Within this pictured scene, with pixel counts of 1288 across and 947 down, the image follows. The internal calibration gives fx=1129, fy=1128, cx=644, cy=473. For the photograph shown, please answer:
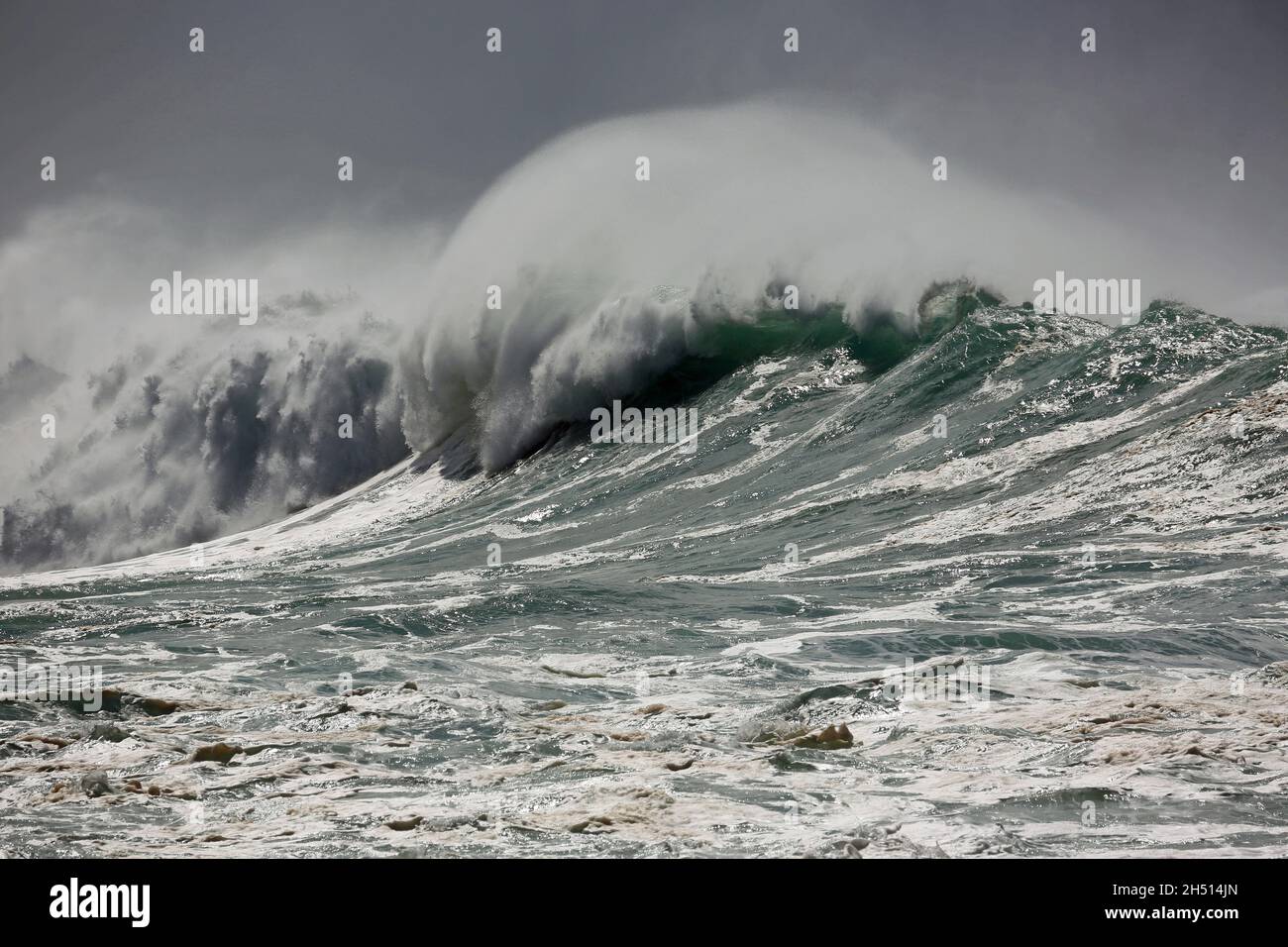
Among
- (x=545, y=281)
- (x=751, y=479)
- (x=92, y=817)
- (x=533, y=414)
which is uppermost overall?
(x=545, y=281)

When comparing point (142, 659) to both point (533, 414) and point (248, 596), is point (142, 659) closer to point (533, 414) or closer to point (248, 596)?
point (248, 596)

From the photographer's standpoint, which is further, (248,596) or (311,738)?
(248,596)

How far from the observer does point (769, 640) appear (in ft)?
32.0

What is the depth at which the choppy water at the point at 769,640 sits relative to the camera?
186 inches

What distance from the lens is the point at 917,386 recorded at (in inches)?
803

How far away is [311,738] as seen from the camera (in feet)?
20.5

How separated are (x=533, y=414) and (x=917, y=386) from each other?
841 cm

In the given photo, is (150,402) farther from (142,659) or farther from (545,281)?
(142,659)

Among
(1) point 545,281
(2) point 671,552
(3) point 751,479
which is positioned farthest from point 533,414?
(2) point 671,552

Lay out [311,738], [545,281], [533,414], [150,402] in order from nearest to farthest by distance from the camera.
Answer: [311,738], [533,414], [545,281], [150,402]

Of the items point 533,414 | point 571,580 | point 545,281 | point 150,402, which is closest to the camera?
point 571,580

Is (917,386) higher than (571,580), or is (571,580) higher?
(917,386)

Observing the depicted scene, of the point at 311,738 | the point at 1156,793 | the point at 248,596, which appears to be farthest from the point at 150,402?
the point at 1156,793

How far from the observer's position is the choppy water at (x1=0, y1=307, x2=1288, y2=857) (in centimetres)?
473
